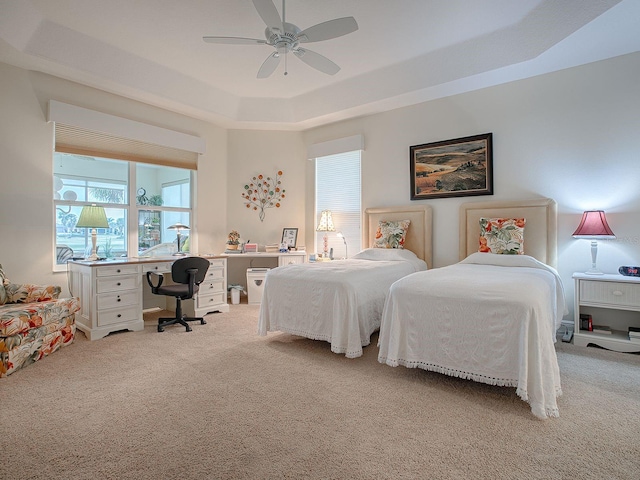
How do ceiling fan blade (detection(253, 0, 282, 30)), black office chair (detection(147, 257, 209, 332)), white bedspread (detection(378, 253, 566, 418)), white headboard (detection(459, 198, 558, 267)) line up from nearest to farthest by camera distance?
white bedspread (detection(378, 253, 566, 418)) < ceiling fan blade (detection(253, 0, 282, 30)) < white headboard (detection(459, 198, 558, 267)) < black office chair (detection(147, 257, 209, 332))

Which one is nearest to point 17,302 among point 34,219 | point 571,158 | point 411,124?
point 34,219

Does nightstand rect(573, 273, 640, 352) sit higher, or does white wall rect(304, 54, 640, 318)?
white wall rect(304, 54, 640, 318)

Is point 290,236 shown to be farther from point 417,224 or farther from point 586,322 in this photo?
point 586,322

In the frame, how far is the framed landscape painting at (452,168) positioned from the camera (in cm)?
429

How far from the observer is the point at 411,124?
16.0ft

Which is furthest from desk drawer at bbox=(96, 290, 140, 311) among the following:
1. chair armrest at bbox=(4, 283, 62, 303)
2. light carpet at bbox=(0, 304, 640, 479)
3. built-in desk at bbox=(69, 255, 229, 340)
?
light carpet at bbox=(0, 304, 640, 479)

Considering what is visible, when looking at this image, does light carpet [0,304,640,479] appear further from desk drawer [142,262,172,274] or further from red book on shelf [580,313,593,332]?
desk drawer [142,262,172,274]

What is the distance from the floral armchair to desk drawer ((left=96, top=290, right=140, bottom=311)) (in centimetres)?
21

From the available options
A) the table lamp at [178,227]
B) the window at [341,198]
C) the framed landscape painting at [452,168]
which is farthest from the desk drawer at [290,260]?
the framed landscape painting at [452,168]

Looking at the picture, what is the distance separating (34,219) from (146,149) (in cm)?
162

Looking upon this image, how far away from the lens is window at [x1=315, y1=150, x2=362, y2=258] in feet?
18.1

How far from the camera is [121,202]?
4.64m

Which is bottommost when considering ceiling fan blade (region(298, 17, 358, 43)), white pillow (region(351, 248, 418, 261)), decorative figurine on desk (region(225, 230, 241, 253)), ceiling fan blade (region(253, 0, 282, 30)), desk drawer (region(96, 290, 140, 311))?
desk drawer (region(96, 290, 140, 311))

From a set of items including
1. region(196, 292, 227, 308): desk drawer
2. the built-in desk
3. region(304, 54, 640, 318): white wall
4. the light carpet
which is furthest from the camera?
region(196, 292, 227, 308): desk drawer
